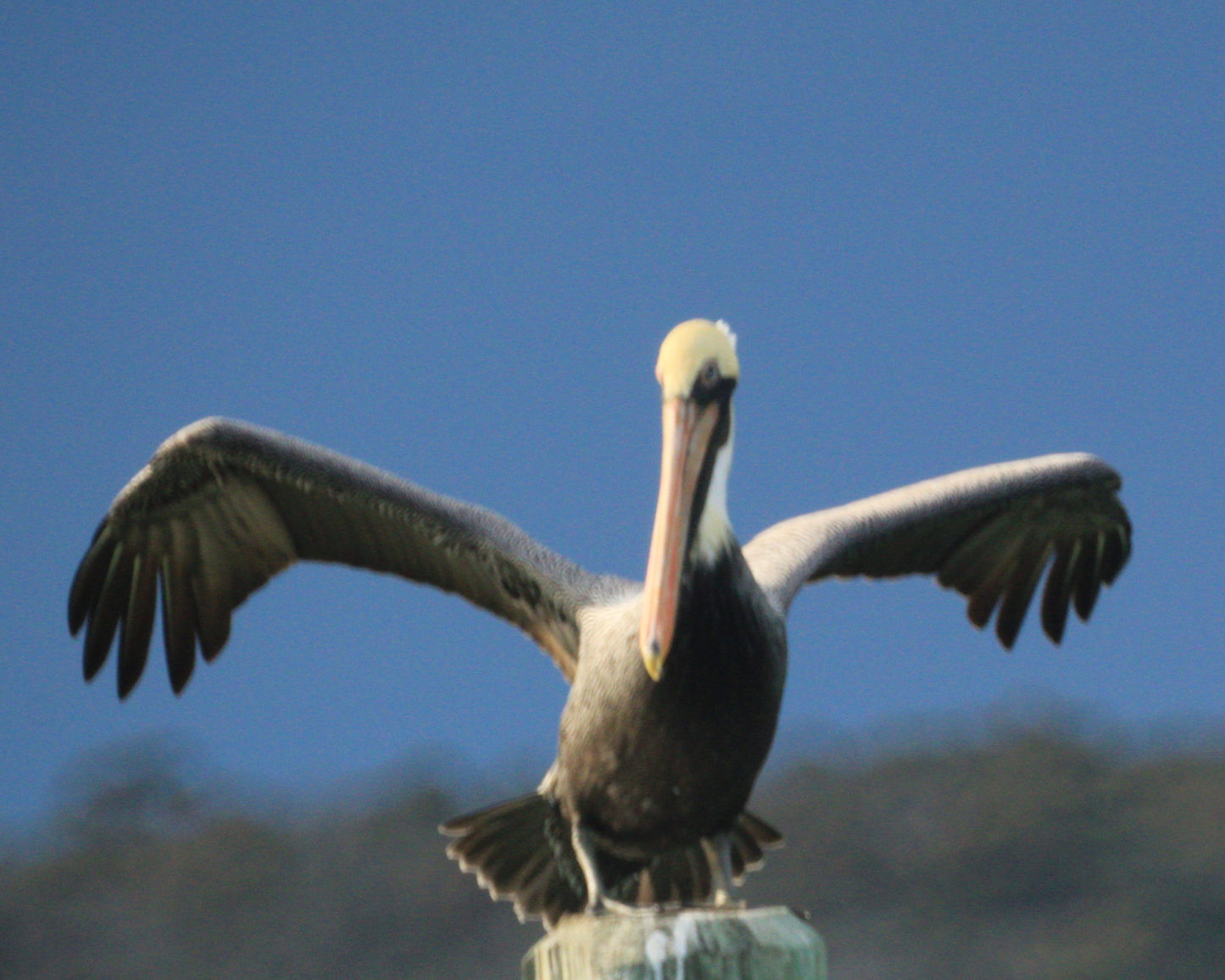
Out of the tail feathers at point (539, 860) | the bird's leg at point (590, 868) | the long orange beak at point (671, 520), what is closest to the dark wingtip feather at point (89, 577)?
the tail feathers at point (539, 860)

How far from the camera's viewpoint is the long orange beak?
12.8 ft

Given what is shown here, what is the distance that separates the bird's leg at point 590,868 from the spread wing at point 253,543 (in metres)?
0.71

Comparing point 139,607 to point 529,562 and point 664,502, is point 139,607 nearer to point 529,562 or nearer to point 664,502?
point 529,562

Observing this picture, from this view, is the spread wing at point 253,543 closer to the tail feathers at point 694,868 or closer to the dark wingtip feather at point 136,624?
the dark wingtip feather at point 136,624

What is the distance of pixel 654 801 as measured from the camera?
13.7ft

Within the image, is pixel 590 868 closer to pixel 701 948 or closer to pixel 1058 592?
pixel 701 948

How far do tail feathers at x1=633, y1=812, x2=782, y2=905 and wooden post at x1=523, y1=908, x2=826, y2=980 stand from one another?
54.0 inches

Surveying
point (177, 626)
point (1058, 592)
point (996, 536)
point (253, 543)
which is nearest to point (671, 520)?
point (253, 543)

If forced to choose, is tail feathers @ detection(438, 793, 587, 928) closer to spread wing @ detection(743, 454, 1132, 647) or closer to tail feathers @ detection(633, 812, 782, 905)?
tail feathers @ detection(633, 812, 782, 905)

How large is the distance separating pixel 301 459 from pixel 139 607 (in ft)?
2.46

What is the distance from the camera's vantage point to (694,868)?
4.73m

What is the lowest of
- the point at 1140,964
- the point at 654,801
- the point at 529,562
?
the point at 654,801

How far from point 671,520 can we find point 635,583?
0.93 meters

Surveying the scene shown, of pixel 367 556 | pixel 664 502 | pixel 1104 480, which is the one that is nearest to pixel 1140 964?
pixel 1104 480
